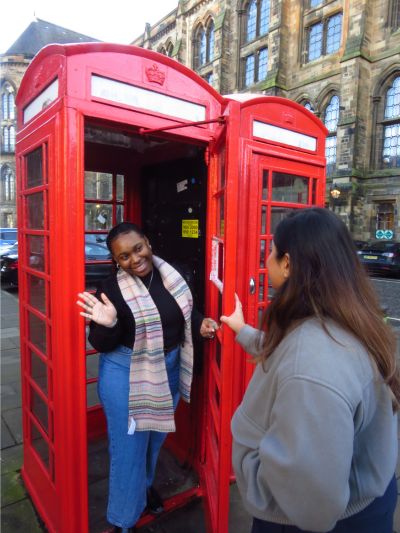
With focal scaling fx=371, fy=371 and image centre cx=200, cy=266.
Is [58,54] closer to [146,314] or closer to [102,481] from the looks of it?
[146,314]

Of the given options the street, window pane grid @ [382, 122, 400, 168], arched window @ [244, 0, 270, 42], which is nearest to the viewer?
the street

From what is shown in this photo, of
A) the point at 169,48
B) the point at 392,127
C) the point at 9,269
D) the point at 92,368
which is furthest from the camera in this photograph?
A: the point at 169,48

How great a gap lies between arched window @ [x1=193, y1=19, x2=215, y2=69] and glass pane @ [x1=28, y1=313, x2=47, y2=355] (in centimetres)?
2655

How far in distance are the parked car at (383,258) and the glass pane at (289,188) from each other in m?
11.8

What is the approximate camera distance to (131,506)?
208 centimetres

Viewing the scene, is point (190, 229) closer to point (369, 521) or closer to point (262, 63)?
point (369, 521)

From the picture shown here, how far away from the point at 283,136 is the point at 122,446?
2215 millimetres

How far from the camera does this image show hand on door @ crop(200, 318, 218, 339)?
7.16 ft

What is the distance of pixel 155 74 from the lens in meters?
1.94

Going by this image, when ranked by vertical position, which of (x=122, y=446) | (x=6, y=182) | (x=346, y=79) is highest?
(x=346, y=79)

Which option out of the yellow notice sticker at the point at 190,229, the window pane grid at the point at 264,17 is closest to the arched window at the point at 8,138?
the window pane grid at the point at 264,17

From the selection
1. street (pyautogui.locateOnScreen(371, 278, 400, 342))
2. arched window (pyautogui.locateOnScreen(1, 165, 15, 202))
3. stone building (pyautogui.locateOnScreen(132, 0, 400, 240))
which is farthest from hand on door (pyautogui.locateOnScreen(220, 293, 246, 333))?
arched window (pyautogui.locateOnScreen(1, 165, 15, 202))

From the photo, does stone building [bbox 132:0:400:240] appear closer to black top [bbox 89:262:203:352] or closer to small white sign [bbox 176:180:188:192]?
small white sign [bbox 176:180:188:192]

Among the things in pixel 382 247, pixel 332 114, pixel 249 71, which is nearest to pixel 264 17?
pixel 249 71
